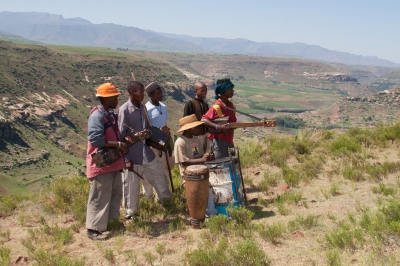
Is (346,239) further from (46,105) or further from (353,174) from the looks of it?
(46,105)

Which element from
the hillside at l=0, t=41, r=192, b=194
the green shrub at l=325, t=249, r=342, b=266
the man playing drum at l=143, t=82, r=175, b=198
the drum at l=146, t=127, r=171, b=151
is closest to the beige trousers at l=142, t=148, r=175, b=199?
the man playing drum at l=143, t=82, r=175, b=198

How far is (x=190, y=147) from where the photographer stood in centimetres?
538

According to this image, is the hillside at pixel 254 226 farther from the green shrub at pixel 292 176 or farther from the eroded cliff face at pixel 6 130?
the eroded cliff face at pixel 6 130

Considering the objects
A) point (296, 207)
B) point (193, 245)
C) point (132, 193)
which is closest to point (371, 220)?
point (296, 207)

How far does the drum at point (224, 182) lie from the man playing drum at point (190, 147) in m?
0.12

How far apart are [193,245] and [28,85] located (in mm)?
95220

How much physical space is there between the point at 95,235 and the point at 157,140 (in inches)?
62.6

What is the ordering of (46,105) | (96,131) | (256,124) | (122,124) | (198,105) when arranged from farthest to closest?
(46,105) < (198,105) < (256,124) < (122,124) < (96,131)

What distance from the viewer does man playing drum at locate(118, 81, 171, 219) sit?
4.87 metres

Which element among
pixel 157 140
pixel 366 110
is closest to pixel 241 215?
pixel 157 140

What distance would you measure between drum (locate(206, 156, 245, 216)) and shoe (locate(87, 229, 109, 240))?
160 cm

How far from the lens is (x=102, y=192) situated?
14.9 feet

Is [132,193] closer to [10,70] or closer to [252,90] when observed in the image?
[10,70]

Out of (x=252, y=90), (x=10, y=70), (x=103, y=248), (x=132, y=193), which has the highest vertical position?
(x=132, y=193)
